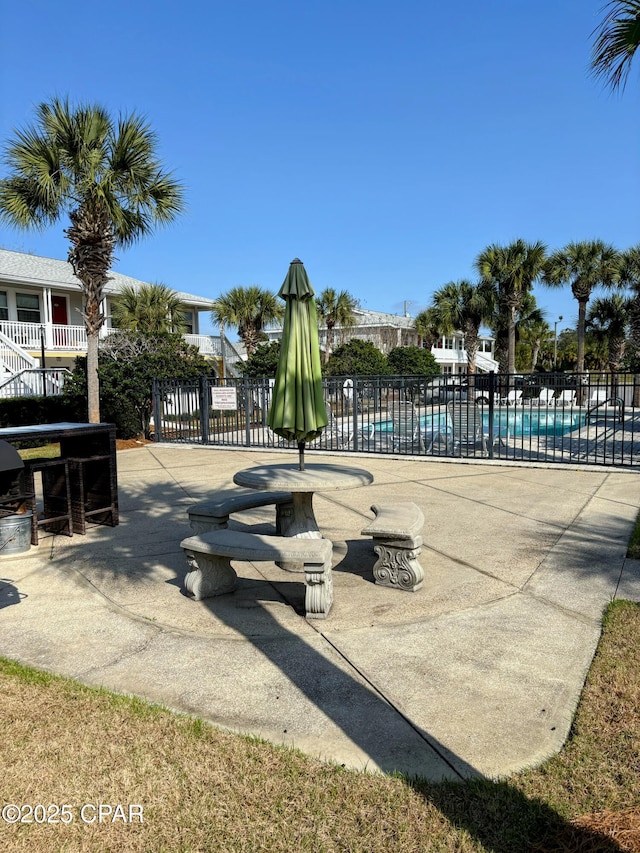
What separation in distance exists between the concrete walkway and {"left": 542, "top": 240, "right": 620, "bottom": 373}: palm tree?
27.1 metres

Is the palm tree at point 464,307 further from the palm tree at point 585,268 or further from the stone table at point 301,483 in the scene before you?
the stone table at point 301,483

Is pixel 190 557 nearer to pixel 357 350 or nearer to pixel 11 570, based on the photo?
pixel 11 570

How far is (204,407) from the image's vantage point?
1565 cm

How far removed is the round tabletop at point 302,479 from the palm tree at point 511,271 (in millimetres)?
29519

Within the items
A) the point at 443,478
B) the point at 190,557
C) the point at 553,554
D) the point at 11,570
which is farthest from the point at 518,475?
the point at 11,570

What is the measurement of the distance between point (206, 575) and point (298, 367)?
1912 mm

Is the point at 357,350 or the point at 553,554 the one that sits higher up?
the point at 357,350

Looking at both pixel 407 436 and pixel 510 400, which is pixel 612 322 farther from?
pixel 407 436

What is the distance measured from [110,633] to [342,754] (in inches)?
79.9

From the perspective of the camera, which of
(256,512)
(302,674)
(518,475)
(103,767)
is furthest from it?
(518,475)

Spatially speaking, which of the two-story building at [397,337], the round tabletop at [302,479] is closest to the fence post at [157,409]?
the round tabletop at [302,479]

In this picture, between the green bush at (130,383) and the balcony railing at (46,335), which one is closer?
the green bush at (130,383)

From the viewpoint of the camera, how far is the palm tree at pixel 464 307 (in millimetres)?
36188

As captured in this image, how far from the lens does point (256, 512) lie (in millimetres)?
7750
